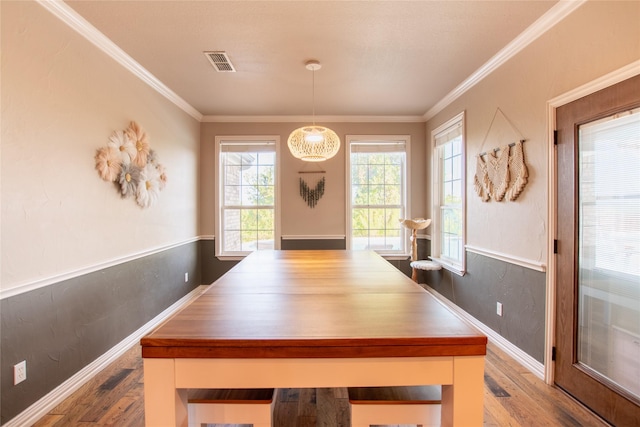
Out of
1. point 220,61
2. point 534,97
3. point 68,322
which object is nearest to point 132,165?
point 220,61

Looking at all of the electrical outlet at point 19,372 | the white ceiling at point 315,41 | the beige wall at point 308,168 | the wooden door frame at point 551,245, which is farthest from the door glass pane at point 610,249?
the electrical outlet at point 19,372

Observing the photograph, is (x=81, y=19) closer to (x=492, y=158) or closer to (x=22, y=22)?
(x=22, y=22)

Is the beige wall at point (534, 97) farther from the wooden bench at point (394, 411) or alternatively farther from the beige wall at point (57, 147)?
the beige wall at point (57, 147)

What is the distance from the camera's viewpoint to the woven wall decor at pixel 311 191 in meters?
4.45

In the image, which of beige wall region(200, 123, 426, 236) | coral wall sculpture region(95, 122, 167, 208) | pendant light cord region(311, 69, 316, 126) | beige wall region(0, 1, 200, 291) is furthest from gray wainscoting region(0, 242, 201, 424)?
pendant light cord region(311, 69, 316, 126)

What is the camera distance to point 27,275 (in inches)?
68.5

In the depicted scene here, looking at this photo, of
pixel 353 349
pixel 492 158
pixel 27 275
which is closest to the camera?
pixel 353 349

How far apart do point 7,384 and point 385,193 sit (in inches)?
163

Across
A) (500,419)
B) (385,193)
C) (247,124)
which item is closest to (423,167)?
(385,193)

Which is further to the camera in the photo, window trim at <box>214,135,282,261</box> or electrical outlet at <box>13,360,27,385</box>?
window trim at <box>214,135,282,261</box>

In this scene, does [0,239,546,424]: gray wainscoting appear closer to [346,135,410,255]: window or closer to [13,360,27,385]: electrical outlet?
[13,360,27,385]: electrical outlet

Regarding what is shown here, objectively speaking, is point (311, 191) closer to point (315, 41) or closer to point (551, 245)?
point (315, 41)

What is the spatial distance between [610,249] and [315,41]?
2.37 metres

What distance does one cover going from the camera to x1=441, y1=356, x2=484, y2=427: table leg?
37.8 inches
